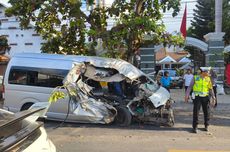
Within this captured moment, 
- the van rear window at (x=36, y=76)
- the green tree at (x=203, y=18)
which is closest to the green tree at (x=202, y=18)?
the green tree at (x=203, y=18)

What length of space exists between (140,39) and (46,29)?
11.9 ft

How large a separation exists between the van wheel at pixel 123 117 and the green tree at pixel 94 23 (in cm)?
264

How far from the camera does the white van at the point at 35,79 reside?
12.4 metres

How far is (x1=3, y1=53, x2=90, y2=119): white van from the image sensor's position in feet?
40.5

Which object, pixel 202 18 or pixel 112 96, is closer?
pixel 112 96

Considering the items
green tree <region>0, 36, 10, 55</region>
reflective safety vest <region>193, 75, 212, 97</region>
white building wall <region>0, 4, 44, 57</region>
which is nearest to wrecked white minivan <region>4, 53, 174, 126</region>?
reflective safety vest <region>193, 75, 212, 97</region>

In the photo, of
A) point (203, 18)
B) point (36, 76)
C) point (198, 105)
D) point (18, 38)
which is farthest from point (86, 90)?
point (203, 18)

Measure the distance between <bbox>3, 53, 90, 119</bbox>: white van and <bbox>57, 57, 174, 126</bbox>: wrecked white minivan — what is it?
43cm

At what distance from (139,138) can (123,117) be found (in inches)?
75.1

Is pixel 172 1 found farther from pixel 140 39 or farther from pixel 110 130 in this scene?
pixel 110 130

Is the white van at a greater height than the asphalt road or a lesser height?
greater

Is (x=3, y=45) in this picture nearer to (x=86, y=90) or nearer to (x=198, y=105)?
(x=86, y=90)

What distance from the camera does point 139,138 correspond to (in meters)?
10.4

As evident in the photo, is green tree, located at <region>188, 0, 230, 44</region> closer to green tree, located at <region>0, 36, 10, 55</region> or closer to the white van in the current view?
green tree, located at <region>0, 36, 10, 55</region>
